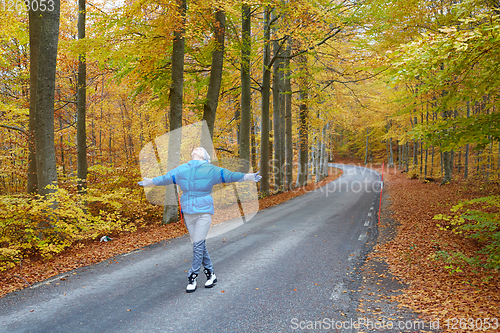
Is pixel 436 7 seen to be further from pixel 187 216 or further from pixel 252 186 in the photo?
pixel 187 216

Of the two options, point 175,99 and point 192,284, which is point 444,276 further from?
point 175,99

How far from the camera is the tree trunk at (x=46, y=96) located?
6.26 m

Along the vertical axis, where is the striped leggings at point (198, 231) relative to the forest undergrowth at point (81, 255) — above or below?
above

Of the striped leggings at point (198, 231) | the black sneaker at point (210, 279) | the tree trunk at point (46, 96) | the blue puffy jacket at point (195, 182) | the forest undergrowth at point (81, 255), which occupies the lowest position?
the forest undergrowth at point (81, 255)

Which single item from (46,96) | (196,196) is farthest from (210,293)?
(46,96)

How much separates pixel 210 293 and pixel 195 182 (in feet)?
5.82

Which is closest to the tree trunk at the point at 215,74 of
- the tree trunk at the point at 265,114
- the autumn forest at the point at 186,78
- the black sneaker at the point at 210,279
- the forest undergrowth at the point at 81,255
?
the autumn forest at the point at 186,78

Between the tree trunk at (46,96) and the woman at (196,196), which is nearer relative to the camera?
the woman at (196,196)

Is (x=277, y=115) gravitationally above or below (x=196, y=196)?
above

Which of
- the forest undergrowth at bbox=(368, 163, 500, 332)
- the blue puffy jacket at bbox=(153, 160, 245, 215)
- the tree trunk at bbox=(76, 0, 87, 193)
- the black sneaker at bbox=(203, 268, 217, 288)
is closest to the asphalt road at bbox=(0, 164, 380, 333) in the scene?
the black sneaker at bbox=(203, 268, 217, 288)

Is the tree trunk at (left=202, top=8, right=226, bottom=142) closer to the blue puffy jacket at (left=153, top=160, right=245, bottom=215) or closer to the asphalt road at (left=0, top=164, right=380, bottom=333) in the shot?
the asphalt road at (left=0, top=164, right=380, bottom=333)

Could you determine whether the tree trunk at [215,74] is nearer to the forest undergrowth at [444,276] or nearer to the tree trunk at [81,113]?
the tree trunk at [81,113]

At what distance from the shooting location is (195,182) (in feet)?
14.2

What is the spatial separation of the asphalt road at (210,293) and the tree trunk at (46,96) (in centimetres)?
286
